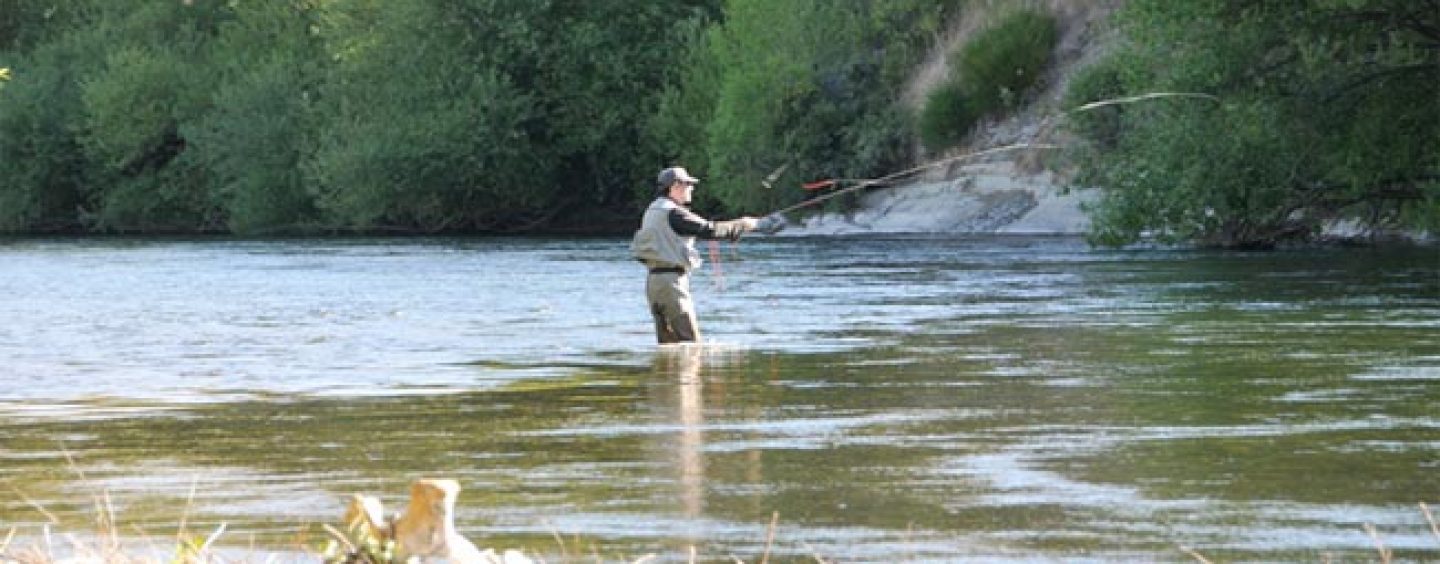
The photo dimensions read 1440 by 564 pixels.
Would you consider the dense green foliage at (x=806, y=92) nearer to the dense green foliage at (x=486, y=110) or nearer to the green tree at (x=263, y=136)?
the dense green foliage at (x=486, y=110)

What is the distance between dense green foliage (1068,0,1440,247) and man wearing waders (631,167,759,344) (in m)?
13.3

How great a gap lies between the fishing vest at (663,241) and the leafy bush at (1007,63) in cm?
3310

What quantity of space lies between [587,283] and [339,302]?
411 cm

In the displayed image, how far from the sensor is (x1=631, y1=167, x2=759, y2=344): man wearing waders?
19266mm

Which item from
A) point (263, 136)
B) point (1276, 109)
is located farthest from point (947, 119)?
point (1276, 109)

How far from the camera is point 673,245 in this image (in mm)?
19516

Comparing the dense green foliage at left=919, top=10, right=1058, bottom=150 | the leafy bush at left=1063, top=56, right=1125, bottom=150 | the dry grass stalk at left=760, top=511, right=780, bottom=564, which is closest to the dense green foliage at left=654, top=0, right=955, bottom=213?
the dense green foliage at left=919, top=10, right=1058, bottom=150

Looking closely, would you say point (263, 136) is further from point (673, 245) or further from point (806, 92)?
point (673, 245)

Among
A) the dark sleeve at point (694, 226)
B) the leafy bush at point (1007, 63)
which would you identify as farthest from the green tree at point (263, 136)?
the dark sleeve at point (694, 226)

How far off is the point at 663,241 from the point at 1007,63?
33.7m

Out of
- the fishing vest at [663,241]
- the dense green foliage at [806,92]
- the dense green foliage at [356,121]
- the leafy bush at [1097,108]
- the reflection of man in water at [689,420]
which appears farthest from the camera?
the dense green foliage at [356,121]

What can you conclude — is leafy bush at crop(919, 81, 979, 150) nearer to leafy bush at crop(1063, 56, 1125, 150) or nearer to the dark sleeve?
leafy bush at crop(1063, 56, 1125, 150)

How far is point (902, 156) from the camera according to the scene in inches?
2135

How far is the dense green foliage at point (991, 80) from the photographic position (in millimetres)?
52438
